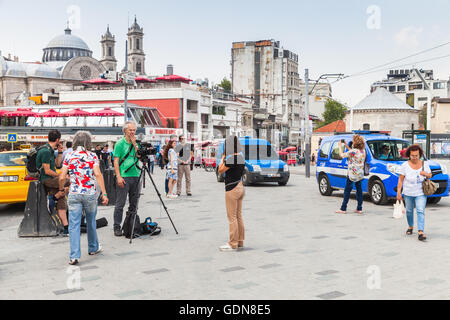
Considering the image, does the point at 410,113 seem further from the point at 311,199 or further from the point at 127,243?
the point at 127,243

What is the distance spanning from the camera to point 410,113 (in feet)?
208

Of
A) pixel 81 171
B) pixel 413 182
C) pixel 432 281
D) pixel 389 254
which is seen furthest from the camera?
pixel 413 182

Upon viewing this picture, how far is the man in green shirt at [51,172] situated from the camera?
8.64m

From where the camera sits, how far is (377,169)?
45.3ft

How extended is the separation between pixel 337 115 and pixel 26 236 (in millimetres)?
107038

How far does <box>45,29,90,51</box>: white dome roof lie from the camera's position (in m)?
118

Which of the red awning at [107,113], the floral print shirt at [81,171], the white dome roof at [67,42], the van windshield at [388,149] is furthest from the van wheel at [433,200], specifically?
the white dome roof at [67,42]

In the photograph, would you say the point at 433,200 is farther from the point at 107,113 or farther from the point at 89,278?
the point at 107,113

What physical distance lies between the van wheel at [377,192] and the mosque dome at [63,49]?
112854 millimetres

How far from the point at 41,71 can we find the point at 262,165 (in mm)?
91419

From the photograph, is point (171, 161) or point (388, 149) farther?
point (171, 161)

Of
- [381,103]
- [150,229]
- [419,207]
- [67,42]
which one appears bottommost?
[150,229]

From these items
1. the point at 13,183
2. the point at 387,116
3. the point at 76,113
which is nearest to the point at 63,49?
the point at 76,113

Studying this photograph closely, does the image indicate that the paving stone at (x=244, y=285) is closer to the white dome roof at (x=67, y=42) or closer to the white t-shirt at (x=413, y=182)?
the white t-shirt at (x=413, y=182)
